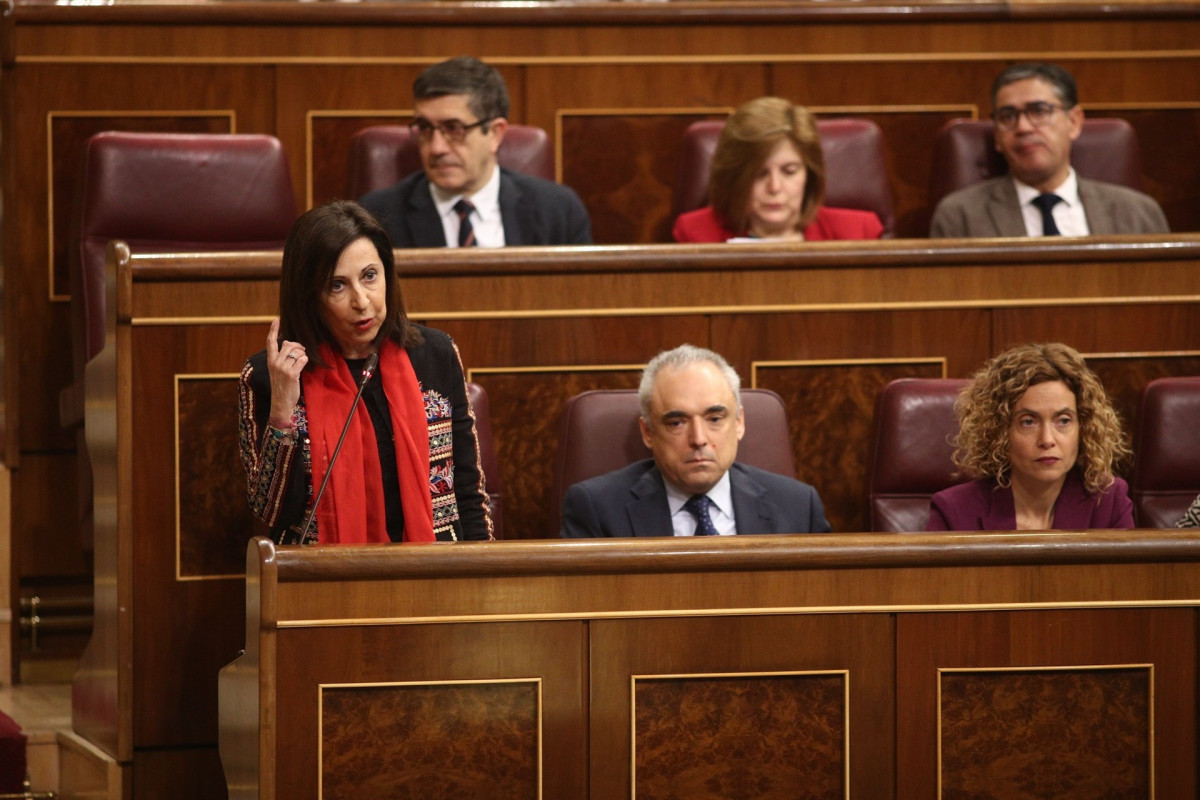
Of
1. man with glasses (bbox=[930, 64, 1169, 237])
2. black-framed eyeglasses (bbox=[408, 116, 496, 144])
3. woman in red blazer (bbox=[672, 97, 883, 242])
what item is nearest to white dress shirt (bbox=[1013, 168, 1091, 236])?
man with glasses (bbox=[930, 64, 1169, 237])

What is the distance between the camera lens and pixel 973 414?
150cm

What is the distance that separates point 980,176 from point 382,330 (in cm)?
99

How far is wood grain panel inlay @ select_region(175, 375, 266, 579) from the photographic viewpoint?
4.78 feet

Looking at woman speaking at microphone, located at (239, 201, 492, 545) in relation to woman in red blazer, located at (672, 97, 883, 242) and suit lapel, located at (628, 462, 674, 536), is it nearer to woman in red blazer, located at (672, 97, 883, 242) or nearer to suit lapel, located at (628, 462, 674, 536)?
suit lapel, located at (628, 462, 674, 536)

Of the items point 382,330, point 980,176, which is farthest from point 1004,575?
point 980,176

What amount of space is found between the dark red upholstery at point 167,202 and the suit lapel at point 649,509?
57cm

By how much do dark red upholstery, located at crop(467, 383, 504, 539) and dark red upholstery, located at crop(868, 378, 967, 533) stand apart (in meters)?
0.34

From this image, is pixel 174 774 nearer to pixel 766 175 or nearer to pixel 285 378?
pixel 285 378

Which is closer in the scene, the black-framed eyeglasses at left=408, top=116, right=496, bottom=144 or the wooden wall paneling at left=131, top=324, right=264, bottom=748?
the wooden wall paneling at left=131, top=324, right=264, bottom=748

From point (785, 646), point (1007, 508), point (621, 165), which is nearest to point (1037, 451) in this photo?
point (1007, 508)

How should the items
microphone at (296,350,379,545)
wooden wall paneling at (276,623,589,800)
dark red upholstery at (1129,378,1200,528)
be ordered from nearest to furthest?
wooden wall paneling at (276,623,589,800), microphone at (296,350,379,545), dark red upholstery at (1129,378,1200,528)

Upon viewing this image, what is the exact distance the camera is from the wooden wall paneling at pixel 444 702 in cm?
113

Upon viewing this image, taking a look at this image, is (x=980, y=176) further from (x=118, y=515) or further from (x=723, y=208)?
(x=118, y=515)

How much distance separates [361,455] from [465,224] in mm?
604
